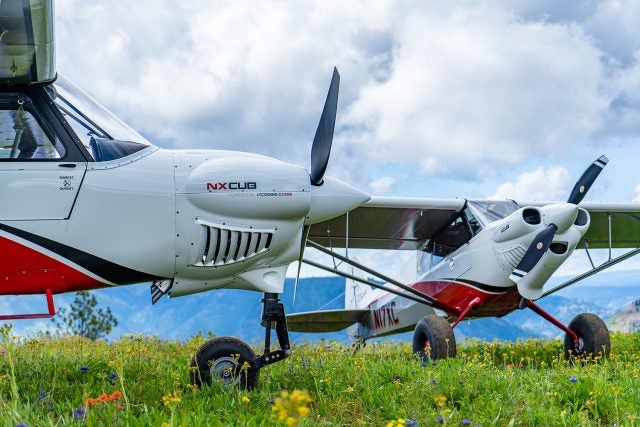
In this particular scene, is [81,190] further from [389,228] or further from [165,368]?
[389,228]

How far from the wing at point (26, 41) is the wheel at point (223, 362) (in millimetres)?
2501

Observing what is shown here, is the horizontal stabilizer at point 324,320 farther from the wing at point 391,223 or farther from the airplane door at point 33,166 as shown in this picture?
the airplane door at point 33,166

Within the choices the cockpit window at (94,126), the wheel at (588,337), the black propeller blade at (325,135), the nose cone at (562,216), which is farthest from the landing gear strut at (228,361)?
the wheel at (588,337)

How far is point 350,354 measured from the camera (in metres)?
7.15

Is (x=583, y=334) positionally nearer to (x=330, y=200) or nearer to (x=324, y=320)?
(x=324, y=320)

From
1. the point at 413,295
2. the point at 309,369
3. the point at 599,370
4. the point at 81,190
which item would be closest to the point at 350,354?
the point at 309,369

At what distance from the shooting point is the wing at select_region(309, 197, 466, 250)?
40.0 feet

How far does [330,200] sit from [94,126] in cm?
201

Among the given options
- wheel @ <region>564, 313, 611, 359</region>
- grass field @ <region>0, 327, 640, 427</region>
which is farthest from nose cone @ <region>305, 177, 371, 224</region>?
wheel @ <region>564, 313, 611, 359</region>

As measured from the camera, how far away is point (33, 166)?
16.5ft

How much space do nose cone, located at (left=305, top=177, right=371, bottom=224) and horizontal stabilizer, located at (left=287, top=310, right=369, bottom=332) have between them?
8.03 metres

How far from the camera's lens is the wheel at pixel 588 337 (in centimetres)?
959

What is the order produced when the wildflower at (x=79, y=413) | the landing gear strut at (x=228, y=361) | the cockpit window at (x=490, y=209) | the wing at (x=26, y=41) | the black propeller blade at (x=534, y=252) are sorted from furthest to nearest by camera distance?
the cockpit window at (x=490, y=209)
the black propeller blade at (x=534, y=252)
the landing gear strut at (x=228, y=361)
the wing at (x=26, y=41)
the wildflower at (x=79, y=413)

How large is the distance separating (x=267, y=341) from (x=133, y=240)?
137 cm
